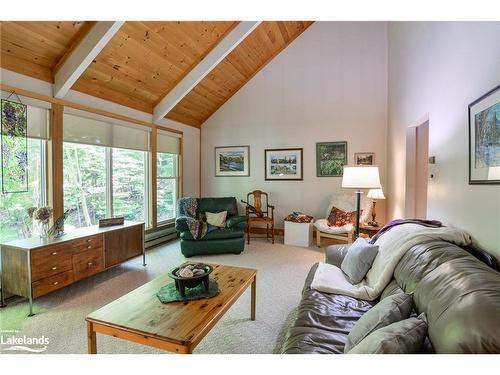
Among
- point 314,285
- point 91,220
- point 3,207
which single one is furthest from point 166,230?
point 314,285

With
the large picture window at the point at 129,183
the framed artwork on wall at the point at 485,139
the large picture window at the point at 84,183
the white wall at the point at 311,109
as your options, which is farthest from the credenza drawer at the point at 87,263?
the framed artwork on wall at the point at 485,139

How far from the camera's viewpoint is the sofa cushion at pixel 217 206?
14.6ft

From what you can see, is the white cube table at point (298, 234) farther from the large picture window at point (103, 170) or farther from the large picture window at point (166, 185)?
the large picture window at point (103, 170)

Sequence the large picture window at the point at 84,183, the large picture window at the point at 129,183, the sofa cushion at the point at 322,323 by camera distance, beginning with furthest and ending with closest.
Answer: the large picture window at the point at 129,183 < the large picture window at the point at 84,183 < the sofa cushion at the point at 322,323

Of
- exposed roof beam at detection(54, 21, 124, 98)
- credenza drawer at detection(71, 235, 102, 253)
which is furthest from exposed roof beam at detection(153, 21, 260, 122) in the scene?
credenza drawer at detection(71, 235, 102, 253)

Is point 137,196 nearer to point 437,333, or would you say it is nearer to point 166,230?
point 166,230

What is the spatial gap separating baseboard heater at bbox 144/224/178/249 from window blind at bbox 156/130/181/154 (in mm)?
1496

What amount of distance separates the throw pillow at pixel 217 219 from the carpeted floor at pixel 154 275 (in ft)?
2.09

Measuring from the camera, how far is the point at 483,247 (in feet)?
4.99

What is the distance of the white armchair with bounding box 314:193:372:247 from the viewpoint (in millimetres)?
3996

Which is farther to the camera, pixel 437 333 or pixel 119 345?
pixel 119 345

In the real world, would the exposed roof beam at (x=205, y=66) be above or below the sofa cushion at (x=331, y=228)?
above

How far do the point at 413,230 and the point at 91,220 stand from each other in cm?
379

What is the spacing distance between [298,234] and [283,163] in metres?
1.53
